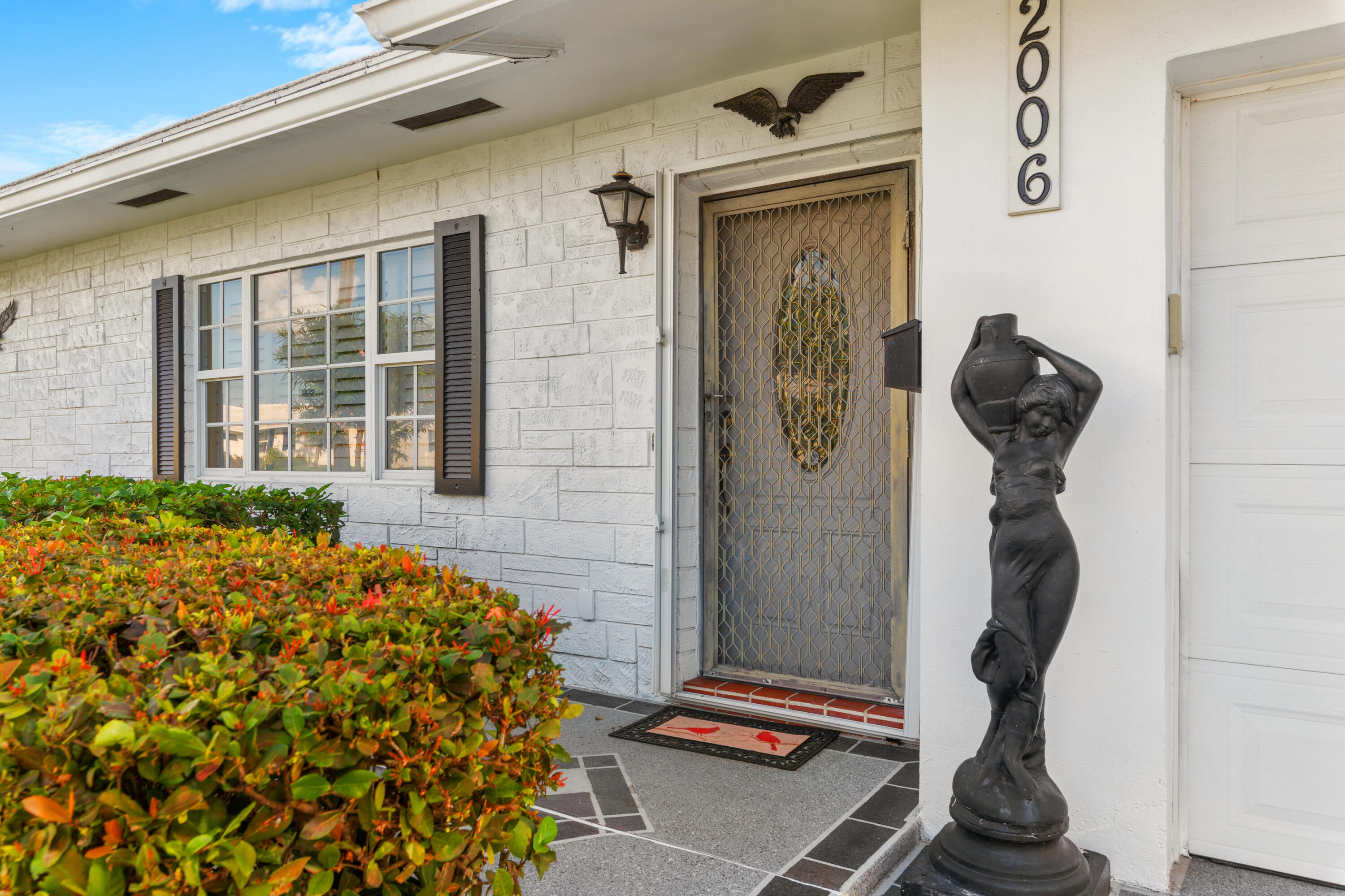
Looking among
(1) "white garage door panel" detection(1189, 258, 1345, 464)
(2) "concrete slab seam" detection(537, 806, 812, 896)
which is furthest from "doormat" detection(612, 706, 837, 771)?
(1) "white garage door panel" detection(1189, 258, 1345, 464)

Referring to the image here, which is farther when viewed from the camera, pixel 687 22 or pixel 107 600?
pixel 687 22

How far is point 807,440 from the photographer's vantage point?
363 cm

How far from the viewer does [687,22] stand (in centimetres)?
298

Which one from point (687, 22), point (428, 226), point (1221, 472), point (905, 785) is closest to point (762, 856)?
point (905, 785)

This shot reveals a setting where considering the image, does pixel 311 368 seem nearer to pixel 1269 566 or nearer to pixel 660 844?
pixel 660 844

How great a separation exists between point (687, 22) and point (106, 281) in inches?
201

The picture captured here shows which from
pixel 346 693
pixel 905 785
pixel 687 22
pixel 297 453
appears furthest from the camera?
pixel 297 453

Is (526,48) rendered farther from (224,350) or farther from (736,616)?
(224,350)

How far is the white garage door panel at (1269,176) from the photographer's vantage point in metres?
2.13

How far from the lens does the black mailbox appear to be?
7.86 feet

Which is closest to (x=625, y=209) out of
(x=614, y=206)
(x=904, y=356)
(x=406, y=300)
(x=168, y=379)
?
(x=614, y=206)

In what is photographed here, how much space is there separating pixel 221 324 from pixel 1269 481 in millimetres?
5697

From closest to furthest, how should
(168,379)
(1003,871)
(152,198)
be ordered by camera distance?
(1003,871) < (152,198) < (168,379)

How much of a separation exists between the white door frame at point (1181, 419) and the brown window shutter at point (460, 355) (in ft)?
9.95
